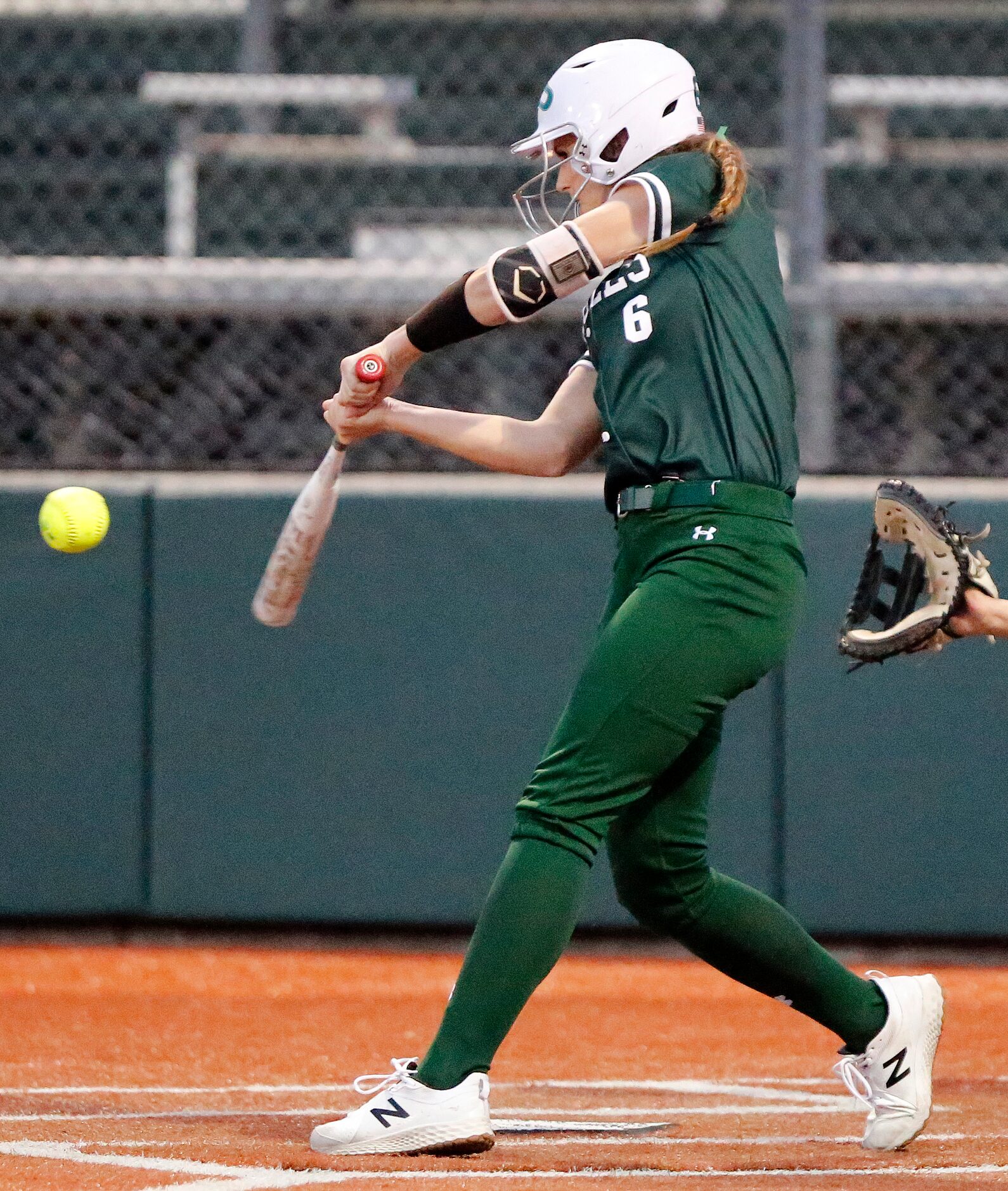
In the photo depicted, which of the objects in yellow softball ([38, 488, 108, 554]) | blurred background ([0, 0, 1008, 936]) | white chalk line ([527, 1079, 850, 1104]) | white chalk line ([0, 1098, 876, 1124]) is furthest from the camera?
blurred background ([0, 0, 1008, 936])

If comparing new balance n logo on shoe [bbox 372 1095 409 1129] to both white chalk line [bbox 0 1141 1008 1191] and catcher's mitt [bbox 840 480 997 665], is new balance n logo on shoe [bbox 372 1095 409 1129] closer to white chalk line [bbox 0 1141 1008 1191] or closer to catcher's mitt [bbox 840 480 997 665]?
white chalk line [bbox 0 1141 1008 1191]

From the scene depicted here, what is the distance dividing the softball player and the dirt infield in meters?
0.18

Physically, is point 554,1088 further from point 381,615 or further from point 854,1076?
point 381,615

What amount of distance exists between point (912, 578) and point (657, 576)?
1.61ft

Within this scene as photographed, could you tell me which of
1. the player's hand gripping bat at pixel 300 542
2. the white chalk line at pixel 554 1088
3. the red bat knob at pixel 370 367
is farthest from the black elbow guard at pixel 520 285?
the white chalk line at pixel 554 1088

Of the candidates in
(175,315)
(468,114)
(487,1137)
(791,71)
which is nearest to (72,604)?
(175,315)

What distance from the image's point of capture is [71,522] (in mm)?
4148

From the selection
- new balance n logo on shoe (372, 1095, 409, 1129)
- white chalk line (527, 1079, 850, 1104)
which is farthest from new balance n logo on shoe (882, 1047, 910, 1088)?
new balance n logo on shoe (372, 1095, 409, 1129)

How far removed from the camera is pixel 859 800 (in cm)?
553

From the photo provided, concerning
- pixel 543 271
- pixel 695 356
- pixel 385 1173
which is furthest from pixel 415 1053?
pixel 543 271

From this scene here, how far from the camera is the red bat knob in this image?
313 centimetres

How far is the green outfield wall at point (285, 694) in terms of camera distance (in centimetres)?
565

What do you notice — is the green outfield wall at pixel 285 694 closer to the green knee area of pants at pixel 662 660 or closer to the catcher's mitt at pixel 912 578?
the catcher's mitt at pixel 912 578

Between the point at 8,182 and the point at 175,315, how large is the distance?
4.09ft
